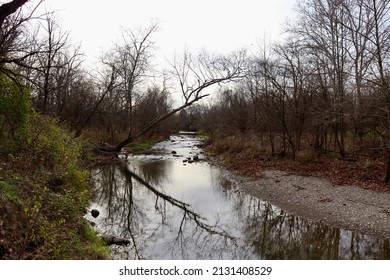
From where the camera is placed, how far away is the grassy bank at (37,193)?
228 inches

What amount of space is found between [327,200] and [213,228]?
16.1ft

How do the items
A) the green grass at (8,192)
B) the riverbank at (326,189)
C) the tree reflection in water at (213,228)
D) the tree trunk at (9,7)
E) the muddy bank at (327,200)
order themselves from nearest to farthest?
the green grass at (8,192) → the tree trunk at (9,7) → the tree reflection in water at (213,228) → the muddy bank at (327,200) → the riverbank at (326,189)

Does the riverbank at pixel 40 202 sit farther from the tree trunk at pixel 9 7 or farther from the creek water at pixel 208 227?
the tree trunk at pixel 9 7

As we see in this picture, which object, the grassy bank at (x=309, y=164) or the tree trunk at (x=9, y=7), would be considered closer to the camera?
the tree trunk at (x=9, y=7)

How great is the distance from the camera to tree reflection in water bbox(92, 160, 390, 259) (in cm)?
844

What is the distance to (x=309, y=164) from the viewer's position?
18.8 m

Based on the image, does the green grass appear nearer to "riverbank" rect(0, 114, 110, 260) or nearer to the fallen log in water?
"riverbank" rect(0, 114, 110, 260)

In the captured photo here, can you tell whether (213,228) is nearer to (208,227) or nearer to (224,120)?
(208,227)

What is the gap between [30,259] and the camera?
551 cm

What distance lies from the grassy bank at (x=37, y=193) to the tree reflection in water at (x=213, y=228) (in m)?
1.54

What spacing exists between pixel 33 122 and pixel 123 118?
1189 inches

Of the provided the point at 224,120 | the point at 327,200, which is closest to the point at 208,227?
the point at 327,200

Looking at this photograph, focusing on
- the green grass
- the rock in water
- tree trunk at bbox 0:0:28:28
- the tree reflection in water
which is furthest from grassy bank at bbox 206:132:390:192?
tree trunk at bbox 0:0:28:28

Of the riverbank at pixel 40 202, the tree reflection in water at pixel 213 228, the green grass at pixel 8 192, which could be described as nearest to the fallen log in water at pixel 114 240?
the tree reflection in water at pixel 213 228
